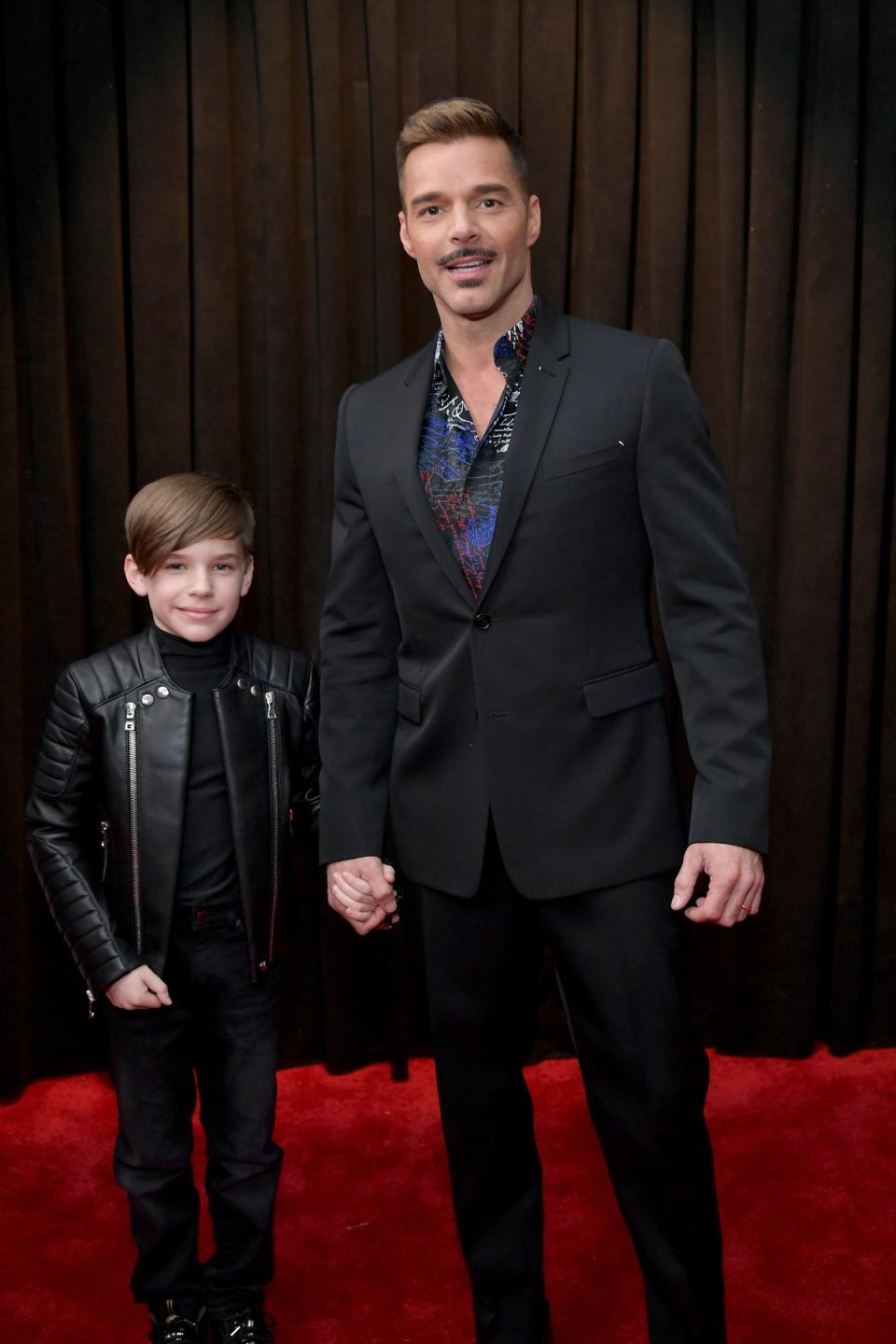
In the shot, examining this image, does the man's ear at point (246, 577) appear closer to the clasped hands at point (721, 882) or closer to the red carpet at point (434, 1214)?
the clasped hands at point (721, 882)

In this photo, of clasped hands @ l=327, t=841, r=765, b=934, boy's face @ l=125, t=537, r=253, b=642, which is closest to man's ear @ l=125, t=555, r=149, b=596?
boy's face @ l=125, t=537, r=253, b=642

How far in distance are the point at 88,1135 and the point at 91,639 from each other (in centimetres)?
90

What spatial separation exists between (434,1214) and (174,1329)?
19.9 inches

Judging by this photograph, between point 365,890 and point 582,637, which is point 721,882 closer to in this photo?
point 582,637

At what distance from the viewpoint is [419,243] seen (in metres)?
1.65

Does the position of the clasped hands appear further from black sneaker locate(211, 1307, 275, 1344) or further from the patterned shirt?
black sneaker locate(211, 1307, 275, 1344)

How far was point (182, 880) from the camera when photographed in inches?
73.4

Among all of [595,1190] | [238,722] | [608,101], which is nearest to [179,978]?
[238,722]

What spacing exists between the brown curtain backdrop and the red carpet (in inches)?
9.0

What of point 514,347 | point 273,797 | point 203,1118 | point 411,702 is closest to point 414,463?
point 514,347

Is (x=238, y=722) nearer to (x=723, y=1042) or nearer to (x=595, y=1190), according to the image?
(x=595, y=1190)

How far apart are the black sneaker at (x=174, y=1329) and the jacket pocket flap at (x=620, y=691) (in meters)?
1.01

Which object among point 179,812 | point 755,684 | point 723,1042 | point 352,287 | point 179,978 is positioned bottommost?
point 723,1042

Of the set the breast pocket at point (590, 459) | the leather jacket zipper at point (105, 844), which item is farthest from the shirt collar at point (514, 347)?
the leather jacket zipper at point (105, 844)
